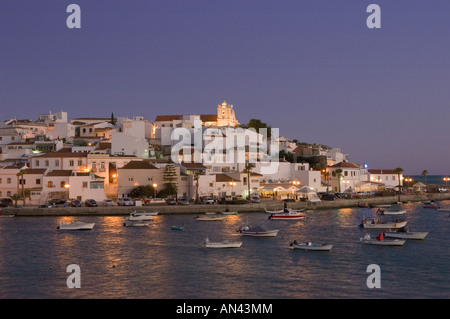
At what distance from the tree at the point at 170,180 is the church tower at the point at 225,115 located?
5291cm

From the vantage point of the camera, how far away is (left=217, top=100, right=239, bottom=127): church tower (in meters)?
118

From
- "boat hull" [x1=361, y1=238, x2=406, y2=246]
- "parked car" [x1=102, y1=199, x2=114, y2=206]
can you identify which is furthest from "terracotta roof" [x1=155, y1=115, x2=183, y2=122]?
"boat hull" [x1=361, y1=238, x2=406, y2=246]

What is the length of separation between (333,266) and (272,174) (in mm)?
50384

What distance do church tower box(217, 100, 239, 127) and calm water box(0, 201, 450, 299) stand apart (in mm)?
74178

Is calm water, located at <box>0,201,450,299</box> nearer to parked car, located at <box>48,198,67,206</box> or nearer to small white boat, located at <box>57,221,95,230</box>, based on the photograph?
small white boat, located at <box>57,221,95,230</box>

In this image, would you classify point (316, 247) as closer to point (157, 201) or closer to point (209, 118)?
point (157, 201)

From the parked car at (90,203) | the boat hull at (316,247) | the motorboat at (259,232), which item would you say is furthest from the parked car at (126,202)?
the boat hull at (316,247)

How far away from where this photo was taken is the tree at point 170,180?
212 feet

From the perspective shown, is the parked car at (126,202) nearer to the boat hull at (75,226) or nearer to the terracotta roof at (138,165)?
the terracotta roof at (138,165)

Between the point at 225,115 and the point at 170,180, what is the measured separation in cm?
5684
